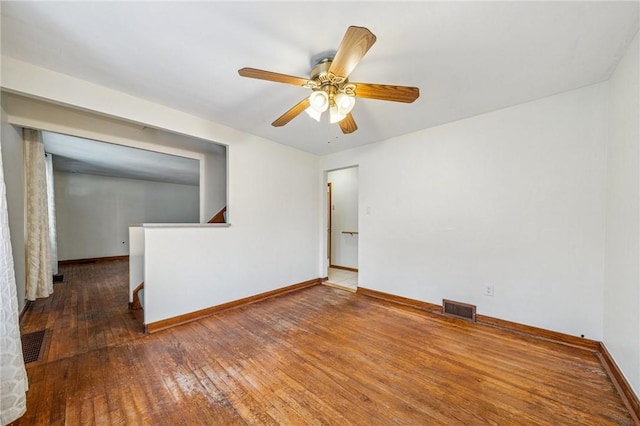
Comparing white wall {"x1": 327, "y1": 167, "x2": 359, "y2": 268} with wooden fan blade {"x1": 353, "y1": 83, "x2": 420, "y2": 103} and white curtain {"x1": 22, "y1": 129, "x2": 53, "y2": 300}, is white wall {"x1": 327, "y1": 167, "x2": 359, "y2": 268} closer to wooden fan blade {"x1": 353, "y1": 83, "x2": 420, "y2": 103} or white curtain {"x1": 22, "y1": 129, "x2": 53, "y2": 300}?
wooden fan blade {"x1": 353, "y1": 83, "x2": 420, "y2": 103}

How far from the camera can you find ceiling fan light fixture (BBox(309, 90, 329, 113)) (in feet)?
5.21

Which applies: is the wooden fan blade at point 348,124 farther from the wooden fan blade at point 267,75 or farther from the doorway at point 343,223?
the doorway at point 343,223

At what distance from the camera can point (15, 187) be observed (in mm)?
2391

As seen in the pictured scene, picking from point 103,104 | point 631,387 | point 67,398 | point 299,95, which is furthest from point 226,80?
point 631,387

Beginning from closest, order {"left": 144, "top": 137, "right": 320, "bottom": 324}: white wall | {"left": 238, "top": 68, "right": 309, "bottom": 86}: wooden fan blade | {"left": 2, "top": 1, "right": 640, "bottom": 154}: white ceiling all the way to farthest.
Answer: {"left": 2, "top": 1, "right": 640, "bottom": 154}: white ceiling, {"left": 238, "top": 68, "right": 309, "bottom": 86}: wooden fan blade, {"left": 144, "top": 137, "right": 320, "bottom": 324}: white wall

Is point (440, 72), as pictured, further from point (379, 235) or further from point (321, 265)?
point (321, 265)

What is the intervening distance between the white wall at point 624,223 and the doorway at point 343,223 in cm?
339

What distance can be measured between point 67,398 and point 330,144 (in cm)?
357

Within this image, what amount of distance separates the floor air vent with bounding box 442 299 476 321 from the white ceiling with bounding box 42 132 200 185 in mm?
4304

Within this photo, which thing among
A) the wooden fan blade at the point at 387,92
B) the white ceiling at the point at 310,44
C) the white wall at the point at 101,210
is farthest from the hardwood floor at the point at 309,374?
the white wall at the point at 101,210

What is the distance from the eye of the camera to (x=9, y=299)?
50.6 inches

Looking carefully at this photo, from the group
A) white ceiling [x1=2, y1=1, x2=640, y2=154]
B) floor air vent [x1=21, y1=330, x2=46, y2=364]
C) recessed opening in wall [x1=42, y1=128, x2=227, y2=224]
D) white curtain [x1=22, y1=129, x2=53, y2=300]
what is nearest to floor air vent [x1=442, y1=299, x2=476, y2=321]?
white ceiling [x1=2, y1=1, x2=640, y2=154]

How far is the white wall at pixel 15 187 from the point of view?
216 centimetres

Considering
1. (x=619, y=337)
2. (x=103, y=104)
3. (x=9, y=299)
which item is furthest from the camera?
(x=103, y=104)
